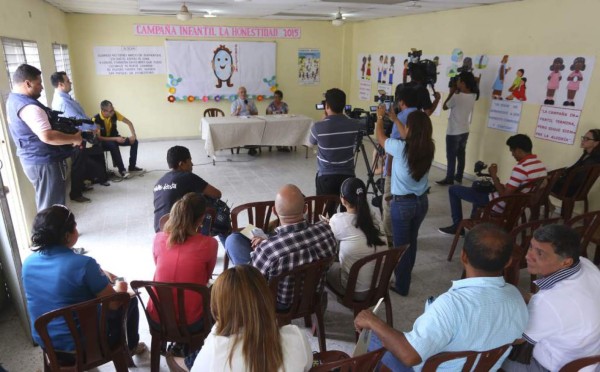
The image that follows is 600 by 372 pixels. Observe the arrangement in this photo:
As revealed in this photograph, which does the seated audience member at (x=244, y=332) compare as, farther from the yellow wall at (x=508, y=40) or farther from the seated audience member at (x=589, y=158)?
the yellow wall at (x=508, y=40)

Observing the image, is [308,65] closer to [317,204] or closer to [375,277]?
[317,204]

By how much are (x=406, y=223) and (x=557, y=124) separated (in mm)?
2939

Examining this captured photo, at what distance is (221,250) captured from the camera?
3.54 metres

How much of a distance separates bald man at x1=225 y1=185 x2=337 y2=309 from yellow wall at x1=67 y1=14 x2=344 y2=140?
6.26 meters

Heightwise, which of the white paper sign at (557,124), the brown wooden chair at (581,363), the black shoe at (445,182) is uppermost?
the white paper sign at (557,124)

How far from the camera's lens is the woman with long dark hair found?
2412 millimetres

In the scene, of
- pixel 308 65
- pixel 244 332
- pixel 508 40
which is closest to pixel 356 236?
pixel 244 332

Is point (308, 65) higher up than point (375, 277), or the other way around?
point (308, 65)

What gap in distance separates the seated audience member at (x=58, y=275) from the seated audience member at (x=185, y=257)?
0.28 m

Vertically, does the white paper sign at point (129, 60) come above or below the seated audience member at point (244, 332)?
above

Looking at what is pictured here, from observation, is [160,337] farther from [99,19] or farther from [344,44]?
[344,44]

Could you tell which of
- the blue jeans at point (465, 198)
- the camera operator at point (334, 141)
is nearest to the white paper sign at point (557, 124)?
the blue jeans at point (465, 198)

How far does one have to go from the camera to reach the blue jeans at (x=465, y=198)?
3543 millimetres

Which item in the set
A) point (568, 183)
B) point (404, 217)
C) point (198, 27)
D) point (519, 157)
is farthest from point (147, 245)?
point (198, 27)
